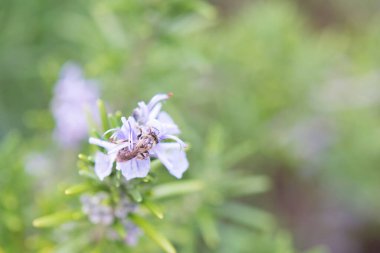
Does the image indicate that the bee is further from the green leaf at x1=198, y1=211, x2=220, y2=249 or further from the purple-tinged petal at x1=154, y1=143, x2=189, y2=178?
the green leaf at x1=198, y1=211, x2=220, y2=249

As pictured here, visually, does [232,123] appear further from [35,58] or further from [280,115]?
[35,58]

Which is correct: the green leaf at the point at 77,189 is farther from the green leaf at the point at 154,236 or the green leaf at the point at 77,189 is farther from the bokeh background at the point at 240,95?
the bokeh background at the point at 240,95

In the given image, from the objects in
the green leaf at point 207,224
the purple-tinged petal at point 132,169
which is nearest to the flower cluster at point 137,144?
the purple-tinged petal at point 132,169

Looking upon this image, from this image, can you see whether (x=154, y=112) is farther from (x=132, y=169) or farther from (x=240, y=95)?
(x=240, y=95)

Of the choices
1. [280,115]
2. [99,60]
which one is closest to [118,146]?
[99,60]

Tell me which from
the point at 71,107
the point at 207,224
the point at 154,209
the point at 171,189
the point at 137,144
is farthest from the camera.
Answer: the point at 71,107

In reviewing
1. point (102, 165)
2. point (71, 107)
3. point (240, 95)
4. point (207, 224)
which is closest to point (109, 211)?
point (102, 165)

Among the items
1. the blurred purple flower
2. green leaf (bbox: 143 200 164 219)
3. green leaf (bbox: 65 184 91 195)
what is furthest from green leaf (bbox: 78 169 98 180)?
the blurred purple flower
